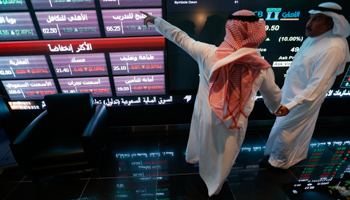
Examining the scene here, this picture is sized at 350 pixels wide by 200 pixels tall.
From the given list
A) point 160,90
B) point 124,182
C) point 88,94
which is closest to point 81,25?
point 88,94

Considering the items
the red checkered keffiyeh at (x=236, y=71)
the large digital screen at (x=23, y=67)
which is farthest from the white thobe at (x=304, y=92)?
the large digital screen at (x=23, y=67)

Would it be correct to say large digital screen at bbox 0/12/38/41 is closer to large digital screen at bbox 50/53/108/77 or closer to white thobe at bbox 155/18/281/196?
large digital screen at bbox 50/53/108/77

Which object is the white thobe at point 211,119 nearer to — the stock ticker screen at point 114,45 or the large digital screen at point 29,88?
the stock ticker screen at point 114,45

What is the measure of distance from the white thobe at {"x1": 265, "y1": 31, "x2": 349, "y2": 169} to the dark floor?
0.24 meters

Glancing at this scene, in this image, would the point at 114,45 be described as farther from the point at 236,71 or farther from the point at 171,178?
the point at 171,178

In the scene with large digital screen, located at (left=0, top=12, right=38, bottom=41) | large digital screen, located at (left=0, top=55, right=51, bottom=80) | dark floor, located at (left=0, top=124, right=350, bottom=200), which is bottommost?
dark floor, located at (left=0, top=124, right=350, bottom=200)

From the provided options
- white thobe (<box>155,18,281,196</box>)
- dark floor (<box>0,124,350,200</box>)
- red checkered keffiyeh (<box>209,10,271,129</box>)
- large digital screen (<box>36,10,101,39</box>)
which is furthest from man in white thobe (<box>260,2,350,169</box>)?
large digital screen (<box>36,10,101,39</box>)

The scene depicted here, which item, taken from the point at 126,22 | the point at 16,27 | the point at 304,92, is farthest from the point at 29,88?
the point at 304,92

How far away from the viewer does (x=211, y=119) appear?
159cm

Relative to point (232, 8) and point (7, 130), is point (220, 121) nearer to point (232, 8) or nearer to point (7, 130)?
point (232, 8)

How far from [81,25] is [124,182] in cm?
195

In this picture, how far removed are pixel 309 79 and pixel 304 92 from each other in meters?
0.17

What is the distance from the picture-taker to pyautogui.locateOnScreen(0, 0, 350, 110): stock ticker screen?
2039 millimetres

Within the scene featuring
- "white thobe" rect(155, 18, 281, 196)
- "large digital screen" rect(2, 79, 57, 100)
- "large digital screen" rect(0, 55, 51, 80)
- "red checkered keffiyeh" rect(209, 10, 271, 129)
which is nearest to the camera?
"red checkered keffiyeh" rect(209, 10, 271, 129)
